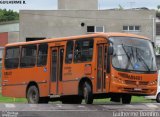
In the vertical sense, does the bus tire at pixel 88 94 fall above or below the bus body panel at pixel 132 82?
below

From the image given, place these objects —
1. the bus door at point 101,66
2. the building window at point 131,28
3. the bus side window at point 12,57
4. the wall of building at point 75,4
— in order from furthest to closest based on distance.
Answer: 1. the wall of building at point 75,4
2. the building window at point 131,28
3. the bus side window at point 12,57
4. the bus door at point 101,66

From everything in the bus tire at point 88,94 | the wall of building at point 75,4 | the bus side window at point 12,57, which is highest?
the wall of building at point 75,4

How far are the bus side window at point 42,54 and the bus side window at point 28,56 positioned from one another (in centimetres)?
38

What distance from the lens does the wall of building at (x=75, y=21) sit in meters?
73.6

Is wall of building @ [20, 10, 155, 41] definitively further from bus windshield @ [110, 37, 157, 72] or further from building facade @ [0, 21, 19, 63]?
bus windshield @ [110, 37, 157, 72]

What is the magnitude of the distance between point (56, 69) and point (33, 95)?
2240mm

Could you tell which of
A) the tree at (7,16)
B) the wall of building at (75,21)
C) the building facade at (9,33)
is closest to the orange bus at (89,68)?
the wall of building at (75,21)

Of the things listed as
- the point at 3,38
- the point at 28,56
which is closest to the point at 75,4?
the point at 3,38

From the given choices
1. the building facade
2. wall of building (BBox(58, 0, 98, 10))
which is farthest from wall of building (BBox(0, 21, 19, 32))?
wall of building (BBox(58, 0, 98, 10))

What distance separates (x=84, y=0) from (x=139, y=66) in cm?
5955

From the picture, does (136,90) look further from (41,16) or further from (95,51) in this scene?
(41,16)

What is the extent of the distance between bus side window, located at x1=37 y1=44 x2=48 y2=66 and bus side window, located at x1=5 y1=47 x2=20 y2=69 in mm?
1817

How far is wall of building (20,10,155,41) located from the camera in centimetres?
7356

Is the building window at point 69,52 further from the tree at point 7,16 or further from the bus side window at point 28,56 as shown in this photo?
the tree at point 7,16
